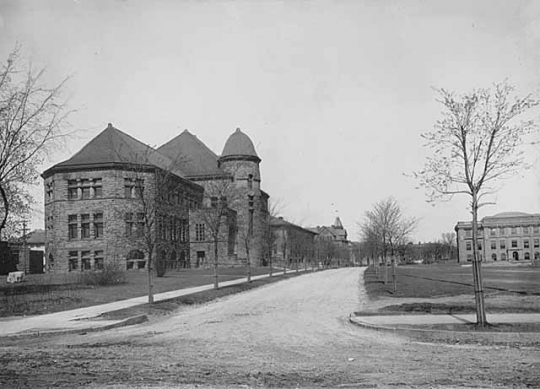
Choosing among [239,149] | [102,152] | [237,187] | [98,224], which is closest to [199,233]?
[237,187]

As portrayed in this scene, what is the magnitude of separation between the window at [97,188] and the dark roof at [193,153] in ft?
62.3

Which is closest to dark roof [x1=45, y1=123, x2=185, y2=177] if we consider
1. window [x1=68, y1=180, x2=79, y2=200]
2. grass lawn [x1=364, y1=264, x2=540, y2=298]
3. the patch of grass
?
window [x1=68, y1=180, x2=79, y2=200]

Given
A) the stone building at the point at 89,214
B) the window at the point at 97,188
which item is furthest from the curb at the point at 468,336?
the window at the point at 97,188

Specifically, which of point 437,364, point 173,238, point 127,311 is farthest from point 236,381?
point 173,238

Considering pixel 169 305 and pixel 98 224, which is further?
pixel 98 224

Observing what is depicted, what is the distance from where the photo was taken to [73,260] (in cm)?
6116

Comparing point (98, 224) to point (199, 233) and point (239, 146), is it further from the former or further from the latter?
point (239, 146)

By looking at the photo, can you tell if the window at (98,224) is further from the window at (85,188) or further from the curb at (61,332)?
the curb at (61,332)

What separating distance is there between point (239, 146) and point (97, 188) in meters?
27.0

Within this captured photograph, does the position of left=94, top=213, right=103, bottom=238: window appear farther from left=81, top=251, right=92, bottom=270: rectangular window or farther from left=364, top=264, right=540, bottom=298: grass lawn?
left=364, top=264, right=540, bottom=298: grass lawn

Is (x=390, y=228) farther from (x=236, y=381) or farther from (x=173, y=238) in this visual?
(x=173, y=238)

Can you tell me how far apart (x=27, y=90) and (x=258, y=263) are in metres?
64.5

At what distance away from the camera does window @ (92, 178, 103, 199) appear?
202 ft

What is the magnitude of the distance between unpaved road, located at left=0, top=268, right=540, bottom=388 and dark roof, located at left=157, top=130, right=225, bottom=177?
218 ft
